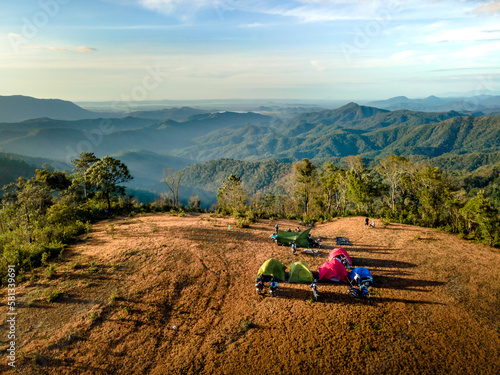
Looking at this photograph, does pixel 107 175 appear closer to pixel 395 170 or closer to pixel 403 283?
pixel 403 283

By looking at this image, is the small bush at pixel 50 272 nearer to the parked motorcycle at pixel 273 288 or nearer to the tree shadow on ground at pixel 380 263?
the parked motorcycle at pixel 273 288

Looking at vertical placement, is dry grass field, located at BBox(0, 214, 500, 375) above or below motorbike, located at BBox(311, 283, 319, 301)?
below

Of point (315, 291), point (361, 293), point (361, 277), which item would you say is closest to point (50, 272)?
point (315, 291)

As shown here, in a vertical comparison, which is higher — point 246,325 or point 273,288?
point 273,288

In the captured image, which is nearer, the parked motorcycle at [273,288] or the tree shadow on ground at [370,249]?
the parked motorcycle at [273,288]

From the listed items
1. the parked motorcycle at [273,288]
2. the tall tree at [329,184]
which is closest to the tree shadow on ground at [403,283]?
the parked motorcycle at [273,288]

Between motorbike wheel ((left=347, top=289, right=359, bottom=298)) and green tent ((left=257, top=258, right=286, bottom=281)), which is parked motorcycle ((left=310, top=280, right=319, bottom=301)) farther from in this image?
green tent ((left=257, top=258, right=286, bottom=281))

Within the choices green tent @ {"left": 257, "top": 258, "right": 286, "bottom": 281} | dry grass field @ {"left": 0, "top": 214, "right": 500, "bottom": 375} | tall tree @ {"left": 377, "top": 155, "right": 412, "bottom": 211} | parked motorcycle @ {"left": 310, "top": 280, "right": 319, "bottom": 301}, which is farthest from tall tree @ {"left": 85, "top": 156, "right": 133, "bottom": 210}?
tall tree @ {"left": 377, "top": 155, "right": 412, "bottom": 211}
